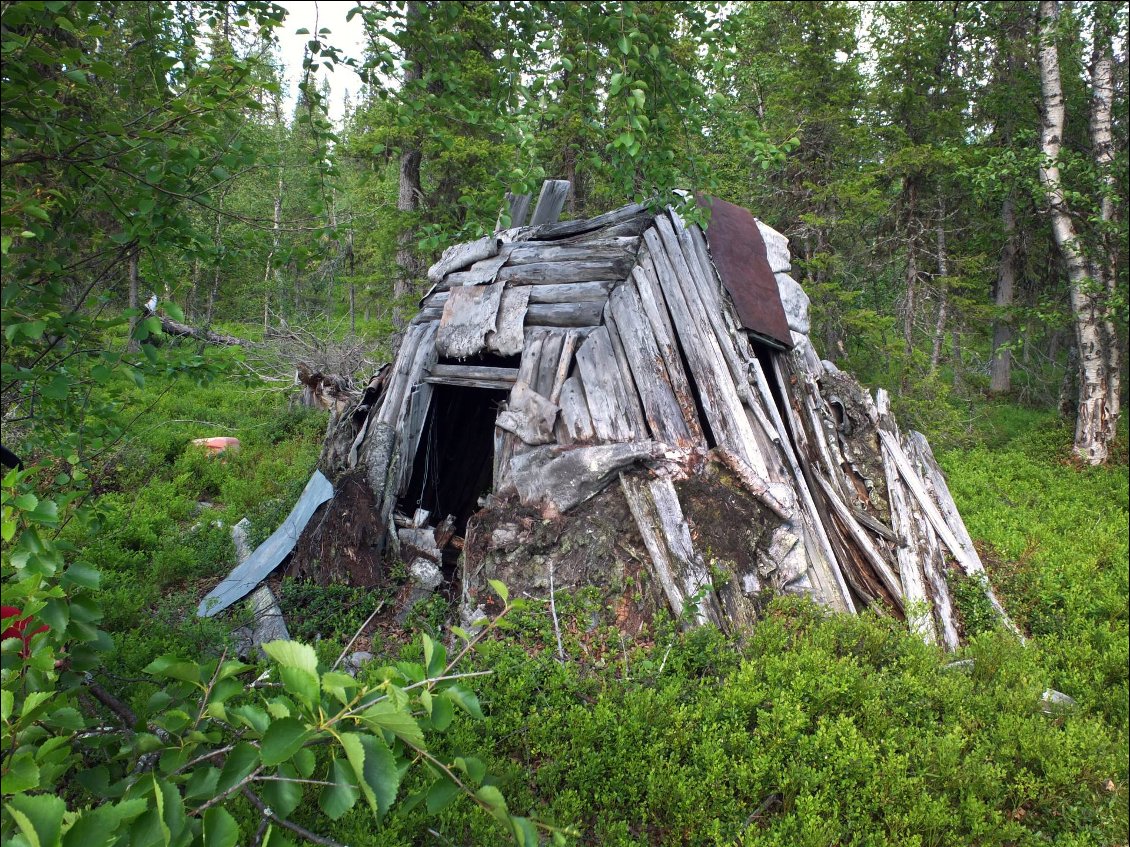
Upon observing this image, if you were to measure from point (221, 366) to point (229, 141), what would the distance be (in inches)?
45.3

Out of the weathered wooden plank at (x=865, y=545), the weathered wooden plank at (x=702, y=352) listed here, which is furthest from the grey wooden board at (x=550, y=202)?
the weathered wooden plank at (x=865, y=545)

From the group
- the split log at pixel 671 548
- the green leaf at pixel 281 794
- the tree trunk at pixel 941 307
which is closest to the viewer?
the green leaf at pixel 281 794

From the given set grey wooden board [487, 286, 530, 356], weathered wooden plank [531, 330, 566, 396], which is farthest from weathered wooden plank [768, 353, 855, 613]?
grey wooden board [487, 286, 530, 356]

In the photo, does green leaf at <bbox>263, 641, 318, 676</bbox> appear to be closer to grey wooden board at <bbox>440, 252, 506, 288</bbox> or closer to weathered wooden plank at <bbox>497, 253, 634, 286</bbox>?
weathered wooden plank at <bbox>497, 253, 634, 286</bbox>

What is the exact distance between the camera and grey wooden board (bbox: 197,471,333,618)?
5.58 m

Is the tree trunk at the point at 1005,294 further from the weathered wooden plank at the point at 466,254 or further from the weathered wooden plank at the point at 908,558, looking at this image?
the weathered wooden plank at the point at 466,254

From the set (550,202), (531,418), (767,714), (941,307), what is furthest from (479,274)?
(941,307)

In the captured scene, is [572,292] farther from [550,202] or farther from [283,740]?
[283,740]

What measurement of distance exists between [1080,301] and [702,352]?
9.48m

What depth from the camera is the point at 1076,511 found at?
8.59 m

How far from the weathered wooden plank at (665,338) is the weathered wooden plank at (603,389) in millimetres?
433

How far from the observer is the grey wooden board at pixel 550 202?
742 centimetres

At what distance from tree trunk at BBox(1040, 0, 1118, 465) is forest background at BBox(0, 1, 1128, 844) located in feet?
0.18

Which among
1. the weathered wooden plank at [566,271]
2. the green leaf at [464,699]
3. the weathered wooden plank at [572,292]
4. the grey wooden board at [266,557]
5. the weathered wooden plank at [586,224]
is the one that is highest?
the weathered wooden plank at [586,224]
